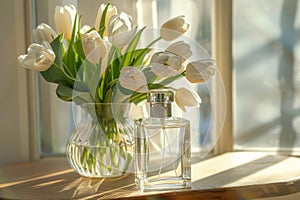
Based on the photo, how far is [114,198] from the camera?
0.79 metres

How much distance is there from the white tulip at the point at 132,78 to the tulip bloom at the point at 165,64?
0.03 m

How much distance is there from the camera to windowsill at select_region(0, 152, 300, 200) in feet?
2.69

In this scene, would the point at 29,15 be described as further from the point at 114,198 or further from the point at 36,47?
the point at 114,198

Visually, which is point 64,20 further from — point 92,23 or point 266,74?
point 266,74

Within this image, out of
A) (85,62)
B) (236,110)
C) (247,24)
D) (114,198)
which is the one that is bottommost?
(114,198)

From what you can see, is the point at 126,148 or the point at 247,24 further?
the point at 247,24

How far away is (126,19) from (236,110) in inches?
18.6

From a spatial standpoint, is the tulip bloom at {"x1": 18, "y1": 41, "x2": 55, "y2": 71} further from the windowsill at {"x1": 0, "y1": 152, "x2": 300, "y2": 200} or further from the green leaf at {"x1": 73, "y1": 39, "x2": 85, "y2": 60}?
the windowsill at {"x1": 0, "y1": 152, "x2": 300, "y2": 200}

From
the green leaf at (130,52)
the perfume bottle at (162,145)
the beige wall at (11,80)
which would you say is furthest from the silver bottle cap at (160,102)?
the beige wall at (11,80)

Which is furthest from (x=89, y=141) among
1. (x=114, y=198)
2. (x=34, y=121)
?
(x=34, y=121)

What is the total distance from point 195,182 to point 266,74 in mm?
488

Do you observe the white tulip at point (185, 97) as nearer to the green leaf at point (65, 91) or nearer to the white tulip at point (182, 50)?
the white tulip at point (182, 50)

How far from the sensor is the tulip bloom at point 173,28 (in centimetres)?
95

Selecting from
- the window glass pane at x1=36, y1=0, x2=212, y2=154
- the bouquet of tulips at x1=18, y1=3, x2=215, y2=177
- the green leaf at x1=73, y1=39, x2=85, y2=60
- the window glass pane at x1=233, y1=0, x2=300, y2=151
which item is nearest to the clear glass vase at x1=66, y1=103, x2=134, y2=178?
the bouquet of tulips at x1=18, y1=3, x2=215, y2=177
